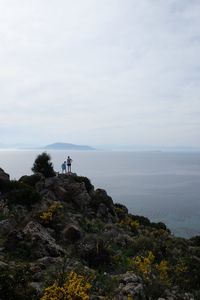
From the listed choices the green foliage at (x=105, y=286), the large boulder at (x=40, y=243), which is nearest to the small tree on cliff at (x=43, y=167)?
the large boulder at (x=40, y=243)

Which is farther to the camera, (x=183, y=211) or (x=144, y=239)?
(x=183, y=211)

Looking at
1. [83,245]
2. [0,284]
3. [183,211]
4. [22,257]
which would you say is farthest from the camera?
[183,211]

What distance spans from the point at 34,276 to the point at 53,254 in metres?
4.21

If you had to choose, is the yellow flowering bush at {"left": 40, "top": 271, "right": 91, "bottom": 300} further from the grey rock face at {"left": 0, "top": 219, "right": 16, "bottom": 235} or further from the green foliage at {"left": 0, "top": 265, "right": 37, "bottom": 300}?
the grey rock face at {"left": 0, "top": 219, "right": 16, "bottom": 235}

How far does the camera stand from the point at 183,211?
74.8 m

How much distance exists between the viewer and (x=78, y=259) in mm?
15188

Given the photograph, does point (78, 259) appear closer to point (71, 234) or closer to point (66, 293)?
point (71, 234)

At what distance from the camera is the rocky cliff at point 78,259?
9.66 m

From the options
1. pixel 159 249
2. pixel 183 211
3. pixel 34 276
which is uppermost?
pixel 34 276

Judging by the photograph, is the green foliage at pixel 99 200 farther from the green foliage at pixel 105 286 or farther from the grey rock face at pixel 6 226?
the green foliage at pixel 105 286

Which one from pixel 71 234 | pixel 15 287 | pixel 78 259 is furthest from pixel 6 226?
pixel 15 287

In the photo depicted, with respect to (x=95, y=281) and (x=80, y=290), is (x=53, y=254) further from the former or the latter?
(x=80, y=290)

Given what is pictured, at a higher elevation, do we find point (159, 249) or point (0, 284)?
point (0, 284)

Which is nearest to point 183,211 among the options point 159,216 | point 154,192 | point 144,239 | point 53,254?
point 159,216
